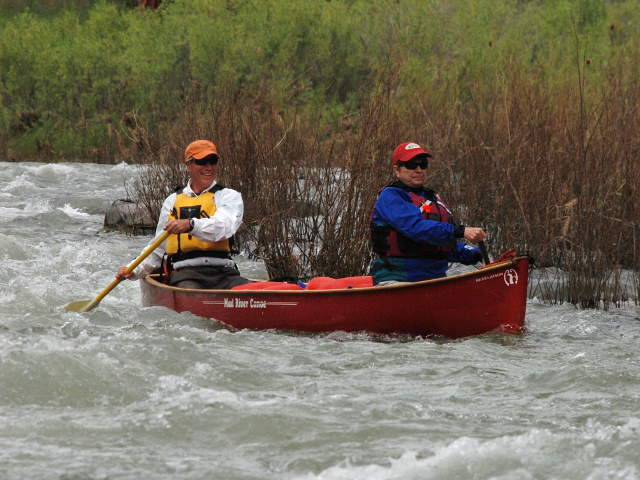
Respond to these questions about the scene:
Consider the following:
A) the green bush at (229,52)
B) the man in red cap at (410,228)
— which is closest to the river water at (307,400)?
the man in red cap at (410,228)

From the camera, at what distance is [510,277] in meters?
6.76

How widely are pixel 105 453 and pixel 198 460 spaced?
0.38 meters

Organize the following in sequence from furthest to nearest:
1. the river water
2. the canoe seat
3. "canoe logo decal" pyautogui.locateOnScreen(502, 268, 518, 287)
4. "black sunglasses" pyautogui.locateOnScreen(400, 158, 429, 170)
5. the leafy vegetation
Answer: the leafy vegetation → the canoe seat → "black sunglasses" pyautogui.locateOnScreen(400, 158, 429, 170) → "canoe logo decal" pyautogui.locateOnScreen(502, 268, 518, 287) → the river water

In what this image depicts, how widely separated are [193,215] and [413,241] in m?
1.48

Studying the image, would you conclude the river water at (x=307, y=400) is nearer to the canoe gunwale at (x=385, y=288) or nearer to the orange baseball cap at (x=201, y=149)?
the canoe gunwale at (x=385, y=288)

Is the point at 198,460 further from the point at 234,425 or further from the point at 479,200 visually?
the point at 479,200

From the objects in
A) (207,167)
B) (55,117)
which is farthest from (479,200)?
(55,117)

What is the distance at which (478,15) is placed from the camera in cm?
2108

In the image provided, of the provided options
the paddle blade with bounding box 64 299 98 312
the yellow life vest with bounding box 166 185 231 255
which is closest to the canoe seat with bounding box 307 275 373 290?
the yellow life vest with bounding box 166 185 231 255

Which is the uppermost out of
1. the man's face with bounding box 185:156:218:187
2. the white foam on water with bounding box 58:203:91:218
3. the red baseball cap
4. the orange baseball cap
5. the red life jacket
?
the red baseball cap

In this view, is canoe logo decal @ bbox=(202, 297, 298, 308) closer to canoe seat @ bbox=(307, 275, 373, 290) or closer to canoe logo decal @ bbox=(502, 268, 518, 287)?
canoe seat @ bbox=(307, 275, 373, 290)

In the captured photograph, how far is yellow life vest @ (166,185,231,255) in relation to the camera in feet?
24.7

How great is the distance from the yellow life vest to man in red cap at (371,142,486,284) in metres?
1.10

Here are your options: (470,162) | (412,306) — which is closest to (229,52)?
(470,162)
